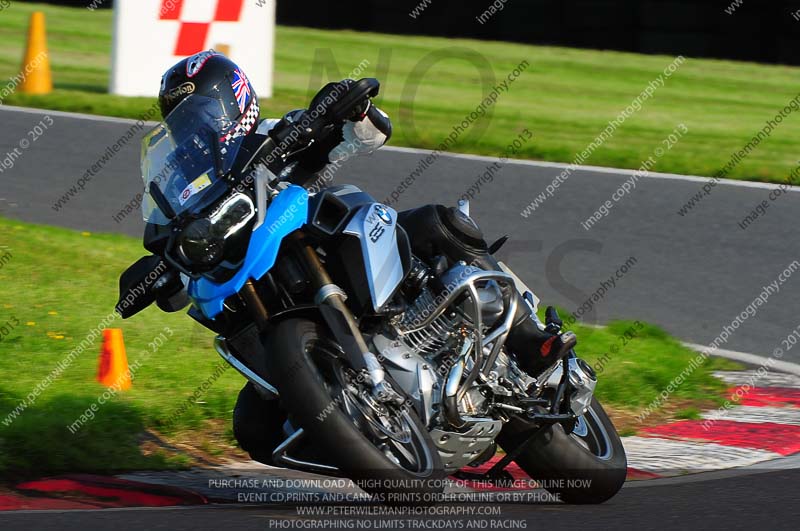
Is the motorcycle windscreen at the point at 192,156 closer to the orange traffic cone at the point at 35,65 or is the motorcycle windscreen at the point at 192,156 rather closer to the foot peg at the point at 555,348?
the foot peg at the point at 555,348

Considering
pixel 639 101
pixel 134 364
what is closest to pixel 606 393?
pixel 134 364

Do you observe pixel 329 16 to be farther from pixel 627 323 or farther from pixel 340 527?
pixel 340 527

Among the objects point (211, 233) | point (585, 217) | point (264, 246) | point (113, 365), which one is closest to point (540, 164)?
point (585, 217)

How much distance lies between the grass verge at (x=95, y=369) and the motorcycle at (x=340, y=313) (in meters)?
0.98

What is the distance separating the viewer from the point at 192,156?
4.61 meters

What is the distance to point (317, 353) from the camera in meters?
4.52

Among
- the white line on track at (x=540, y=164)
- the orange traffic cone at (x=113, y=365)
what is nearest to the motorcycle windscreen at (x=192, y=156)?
the orange traffic cone at (x=113, y=365)

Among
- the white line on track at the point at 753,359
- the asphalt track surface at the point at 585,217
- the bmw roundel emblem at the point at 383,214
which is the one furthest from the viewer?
the asphalt track surface at the point at 585,217

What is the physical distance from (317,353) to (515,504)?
1170 millimetres

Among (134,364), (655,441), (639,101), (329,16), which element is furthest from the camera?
(329,16)

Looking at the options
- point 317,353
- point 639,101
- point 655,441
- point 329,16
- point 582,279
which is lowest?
point 329,16

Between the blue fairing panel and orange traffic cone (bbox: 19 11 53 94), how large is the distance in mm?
9759

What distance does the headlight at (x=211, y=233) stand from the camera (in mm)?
4445

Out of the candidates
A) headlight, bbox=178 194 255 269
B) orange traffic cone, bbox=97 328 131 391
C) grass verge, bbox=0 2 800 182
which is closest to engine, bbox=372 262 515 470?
headlight, bbox=178 194 255 269
